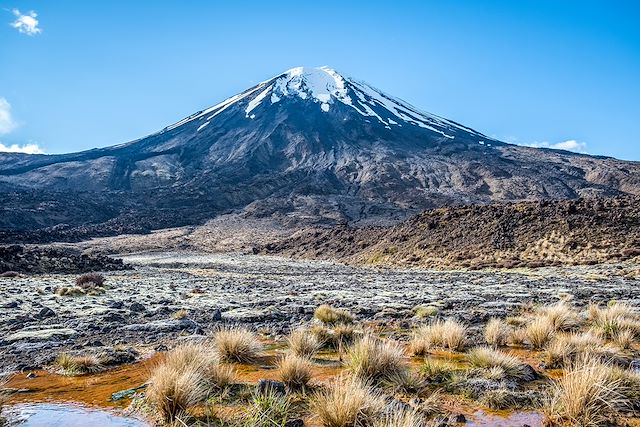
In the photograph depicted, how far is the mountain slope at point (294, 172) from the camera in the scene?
9038cm

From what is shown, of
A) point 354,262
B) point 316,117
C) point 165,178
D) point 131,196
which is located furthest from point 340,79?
point 354,262

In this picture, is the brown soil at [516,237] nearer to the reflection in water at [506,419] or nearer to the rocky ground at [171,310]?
the rocky ground at [171,310]

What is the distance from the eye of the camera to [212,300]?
1391 cm

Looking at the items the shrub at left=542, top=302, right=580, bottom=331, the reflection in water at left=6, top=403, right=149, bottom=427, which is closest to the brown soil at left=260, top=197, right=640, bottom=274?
the shrub at left=542, top=302, right=580, bottom=331

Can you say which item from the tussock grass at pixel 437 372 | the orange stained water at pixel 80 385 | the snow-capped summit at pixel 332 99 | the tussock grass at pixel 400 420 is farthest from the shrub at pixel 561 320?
the snow-capped summit at pixel 332 99

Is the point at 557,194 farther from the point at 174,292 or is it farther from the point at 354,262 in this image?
the point at 174,292

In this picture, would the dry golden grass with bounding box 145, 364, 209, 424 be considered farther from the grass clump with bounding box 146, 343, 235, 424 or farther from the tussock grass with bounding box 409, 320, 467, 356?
the tussock grass with bounding box 409, 320, 467, 356

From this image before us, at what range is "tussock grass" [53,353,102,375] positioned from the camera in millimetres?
5922

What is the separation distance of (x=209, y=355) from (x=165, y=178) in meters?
118

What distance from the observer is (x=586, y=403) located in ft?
13.8

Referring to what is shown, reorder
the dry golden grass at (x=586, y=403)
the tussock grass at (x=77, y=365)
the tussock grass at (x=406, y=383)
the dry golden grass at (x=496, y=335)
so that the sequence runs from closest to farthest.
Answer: the dry golden grass at (x=586, y=403)
the tussock grass at (x=406, y=383)
the tussock grass at (x=77, y=365)
the dry golden grass at (x=496, y=335)

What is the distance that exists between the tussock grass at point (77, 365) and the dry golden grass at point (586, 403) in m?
5.33

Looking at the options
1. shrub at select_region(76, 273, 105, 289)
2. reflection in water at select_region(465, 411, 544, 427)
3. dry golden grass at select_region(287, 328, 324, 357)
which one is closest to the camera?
reflection in water at select_region(465, 411, 544, 427)

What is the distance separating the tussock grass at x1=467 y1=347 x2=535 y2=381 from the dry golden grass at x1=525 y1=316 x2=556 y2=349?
1.63 m
